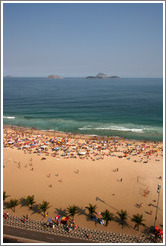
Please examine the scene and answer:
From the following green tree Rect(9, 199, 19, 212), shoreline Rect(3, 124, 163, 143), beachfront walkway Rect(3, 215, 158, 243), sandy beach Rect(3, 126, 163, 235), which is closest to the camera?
beachfront walkway Rect(3, 215, 158, 243)

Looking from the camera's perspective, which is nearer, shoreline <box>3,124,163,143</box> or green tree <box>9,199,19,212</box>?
green tree <box>9,199,19,212</box>

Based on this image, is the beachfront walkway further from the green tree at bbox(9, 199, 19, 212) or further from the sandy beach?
the green tree at bbox(9, 199, 19, 212)

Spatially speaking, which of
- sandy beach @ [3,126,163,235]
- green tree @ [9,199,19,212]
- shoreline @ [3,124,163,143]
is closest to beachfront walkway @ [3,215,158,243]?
sandy beach @ [3,126,163,235]

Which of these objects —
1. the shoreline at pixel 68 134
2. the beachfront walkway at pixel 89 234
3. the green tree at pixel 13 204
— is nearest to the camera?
the beachfront walkway at pixel 89 234

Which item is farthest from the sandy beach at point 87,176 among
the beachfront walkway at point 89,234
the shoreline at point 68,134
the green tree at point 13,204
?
the shoreline at point 68,134

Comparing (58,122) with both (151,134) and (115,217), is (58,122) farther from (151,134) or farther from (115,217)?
(115,217)

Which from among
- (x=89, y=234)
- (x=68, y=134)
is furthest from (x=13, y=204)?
(x=68, y=134)

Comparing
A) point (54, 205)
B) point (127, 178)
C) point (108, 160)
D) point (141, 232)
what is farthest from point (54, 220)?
point (108, 160)

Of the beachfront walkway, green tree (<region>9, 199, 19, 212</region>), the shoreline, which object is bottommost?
the beachfront walkway

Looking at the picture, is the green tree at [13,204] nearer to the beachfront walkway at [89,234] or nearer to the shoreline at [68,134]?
the beachfront walkway at [89,234]
